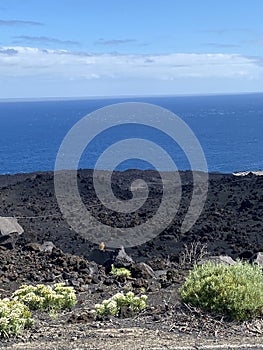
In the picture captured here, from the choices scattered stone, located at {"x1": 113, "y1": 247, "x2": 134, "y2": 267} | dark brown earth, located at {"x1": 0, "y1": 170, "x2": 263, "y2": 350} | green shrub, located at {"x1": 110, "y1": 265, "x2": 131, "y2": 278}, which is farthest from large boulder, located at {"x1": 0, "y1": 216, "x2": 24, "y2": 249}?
green shrub, located at {"x1": 110, "y1": 265, "x2": 131, "y2": 278}

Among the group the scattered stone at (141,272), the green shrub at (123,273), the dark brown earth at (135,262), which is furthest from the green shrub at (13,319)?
the scattered stone at (141,272)

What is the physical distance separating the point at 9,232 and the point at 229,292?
11.3 metres

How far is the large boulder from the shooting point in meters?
15.6

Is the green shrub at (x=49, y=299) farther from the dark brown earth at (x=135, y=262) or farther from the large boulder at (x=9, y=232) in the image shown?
the large boulder at (x=9, y=232)

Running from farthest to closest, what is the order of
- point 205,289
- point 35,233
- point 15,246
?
1. point 35,233
2. point 15,246
3. point 205,289

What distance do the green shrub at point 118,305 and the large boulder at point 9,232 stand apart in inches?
298

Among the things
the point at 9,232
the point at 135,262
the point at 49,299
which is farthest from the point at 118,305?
the point at 9,232

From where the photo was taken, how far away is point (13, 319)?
→ 7.01 m

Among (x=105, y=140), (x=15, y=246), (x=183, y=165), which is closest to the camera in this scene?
(x=15, y=246)

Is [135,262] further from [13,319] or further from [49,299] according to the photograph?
[13,319]

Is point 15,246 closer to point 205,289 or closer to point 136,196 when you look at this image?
point 205,289

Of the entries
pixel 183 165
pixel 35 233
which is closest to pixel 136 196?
pixel 35 233

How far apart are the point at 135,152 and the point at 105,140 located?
23.3 meters

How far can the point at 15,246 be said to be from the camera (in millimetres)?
15570
